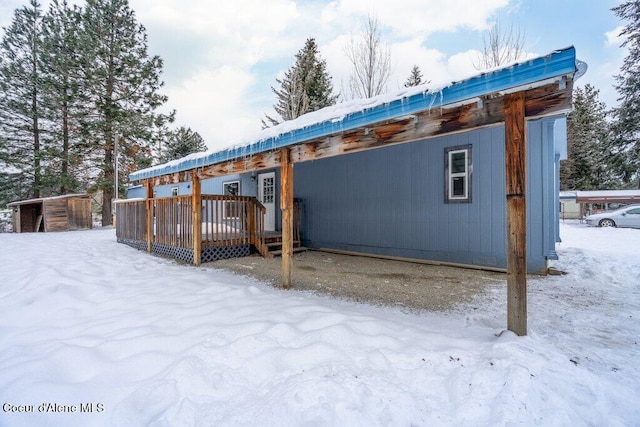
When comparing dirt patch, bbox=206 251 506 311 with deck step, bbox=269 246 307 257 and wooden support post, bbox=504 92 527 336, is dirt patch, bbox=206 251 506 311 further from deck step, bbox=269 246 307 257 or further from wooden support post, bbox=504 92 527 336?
wooden support post, bbox=504 92 527 336

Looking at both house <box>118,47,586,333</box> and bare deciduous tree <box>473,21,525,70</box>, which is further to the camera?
bare deciduous tree <box>473,21,525,70</box>

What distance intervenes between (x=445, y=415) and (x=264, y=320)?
5.60 feet

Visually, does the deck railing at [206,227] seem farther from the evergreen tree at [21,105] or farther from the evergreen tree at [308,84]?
the evergreen tree at [21,105]

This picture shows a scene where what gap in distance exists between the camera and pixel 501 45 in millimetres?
10898

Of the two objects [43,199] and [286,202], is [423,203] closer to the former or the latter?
[286,202]

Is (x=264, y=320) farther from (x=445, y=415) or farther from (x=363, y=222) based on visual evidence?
(x=363, y=222)

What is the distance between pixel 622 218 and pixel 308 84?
17.1m

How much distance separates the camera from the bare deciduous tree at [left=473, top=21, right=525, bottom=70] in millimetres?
10586

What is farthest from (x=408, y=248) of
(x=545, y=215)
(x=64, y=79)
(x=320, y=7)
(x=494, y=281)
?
(x=64, y=79)

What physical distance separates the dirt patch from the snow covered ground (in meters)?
0.42

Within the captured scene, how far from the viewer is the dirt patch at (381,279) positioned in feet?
12.2

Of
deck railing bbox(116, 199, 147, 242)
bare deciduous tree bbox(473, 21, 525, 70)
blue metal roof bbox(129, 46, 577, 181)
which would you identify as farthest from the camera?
bare deciduous tree bbox(473, 21, 525, 70)

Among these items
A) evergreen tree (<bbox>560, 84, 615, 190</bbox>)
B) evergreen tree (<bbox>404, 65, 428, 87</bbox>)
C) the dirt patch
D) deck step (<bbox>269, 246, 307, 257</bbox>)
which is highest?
evergreen tree (<bbox>404, 65, 428, 87</bbox>)

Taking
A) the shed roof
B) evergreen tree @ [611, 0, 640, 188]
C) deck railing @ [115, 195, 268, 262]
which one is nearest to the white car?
evergreen tree @ [611, 0, 640, 188]
